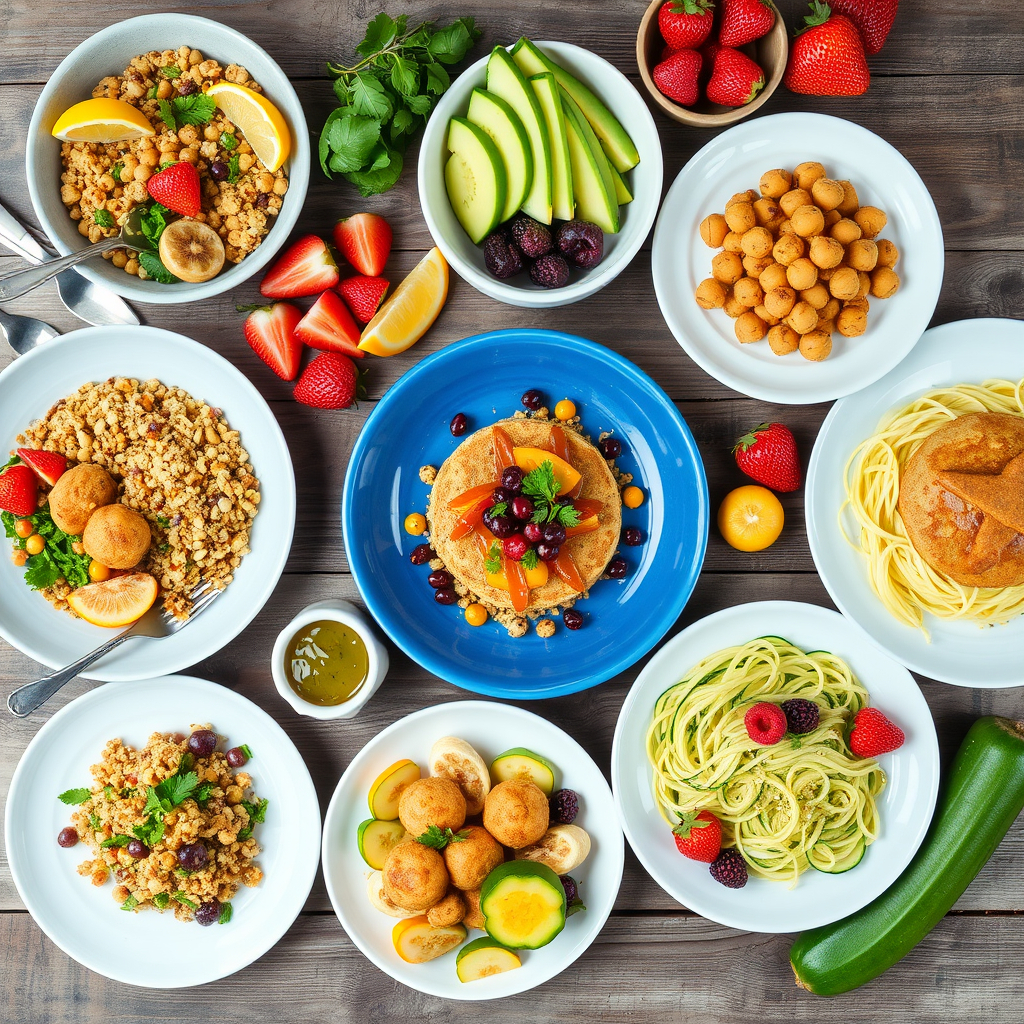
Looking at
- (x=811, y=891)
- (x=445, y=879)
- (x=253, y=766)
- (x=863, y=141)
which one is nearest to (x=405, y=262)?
(x=863, y=141)

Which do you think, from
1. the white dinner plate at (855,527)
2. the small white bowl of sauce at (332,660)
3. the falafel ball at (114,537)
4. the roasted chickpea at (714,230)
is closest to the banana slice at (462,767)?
the small white bowl of sauce at (332,660)

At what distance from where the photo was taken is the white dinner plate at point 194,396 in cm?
262

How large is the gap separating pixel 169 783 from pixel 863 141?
3.43m

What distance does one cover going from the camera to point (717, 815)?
2691 mm

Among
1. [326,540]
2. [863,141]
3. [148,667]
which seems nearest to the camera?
[863,141]

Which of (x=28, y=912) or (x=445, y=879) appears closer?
(x=445, y=879)

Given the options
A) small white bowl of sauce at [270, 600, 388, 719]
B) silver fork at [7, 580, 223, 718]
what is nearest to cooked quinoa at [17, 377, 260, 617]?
silver fork at [7, 580, 223, 718]

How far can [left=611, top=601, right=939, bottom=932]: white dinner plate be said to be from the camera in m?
2.62

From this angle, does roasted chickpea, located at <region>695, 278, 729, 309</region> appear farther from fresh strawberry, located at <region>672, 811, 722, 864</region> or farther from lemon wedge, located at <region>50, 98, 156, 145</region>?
lemon wedge, located at <region>50, 98, 156, 145</region>

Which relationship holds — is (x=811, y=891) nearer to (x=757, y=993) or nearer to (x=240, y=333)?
(x=757, y=993)

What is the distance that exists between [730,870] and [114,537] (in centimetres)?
252

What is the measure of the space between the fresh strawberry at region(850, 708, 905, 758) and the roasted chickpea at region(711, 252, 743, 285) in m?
1.64

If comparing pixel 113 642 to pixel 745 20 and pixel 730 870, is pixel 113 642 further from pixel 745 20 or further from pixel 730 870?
pixel 745 20

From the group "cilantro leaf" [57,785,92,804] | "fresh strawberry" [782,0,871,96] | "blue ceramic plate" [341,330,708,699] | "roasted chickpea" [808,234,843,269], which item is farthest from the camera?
"cilantro leaf" [57,785,92,804]
